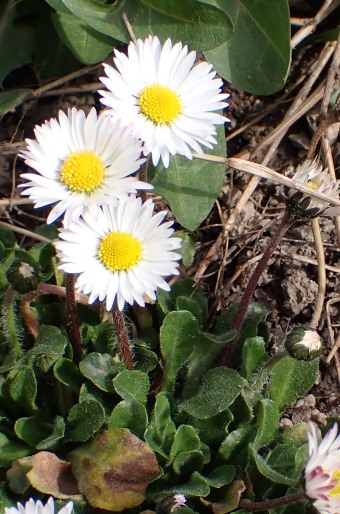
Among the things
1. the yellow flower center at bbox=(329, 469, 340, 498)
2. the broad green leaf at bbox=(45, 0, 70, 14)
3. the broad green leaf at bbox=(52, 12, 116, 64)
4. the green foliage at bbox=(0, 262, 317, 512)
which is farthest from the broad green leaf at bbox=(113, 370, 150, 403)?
the broad green leaf at bbox=(45, 0, 70, 14)

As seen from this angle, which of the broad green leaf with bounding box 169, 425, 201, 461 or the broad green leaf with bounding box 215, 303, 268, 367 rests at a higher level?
the broad green leaf with bounding box 215, 303, 268, 367

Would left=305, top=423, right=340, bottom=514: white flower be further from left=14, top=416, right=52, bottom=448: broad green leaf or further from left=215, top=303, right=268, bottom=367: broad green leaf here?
left=14, top=416, right=52, bottom=448: broad green leaf

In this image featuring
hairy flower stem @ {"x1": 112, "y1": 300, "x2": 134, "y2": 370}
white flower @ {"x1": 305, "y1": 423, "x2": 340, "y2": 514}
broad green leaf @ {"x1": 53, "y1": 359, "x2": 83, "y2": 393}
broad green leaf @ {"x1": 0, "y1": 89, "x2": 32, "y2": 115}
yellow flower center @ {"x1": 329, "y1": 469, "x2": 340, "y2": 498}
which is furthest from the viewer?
broad green leaf @ {"x1": 0, "y1": 89, "x2": 32, "y2": 115}

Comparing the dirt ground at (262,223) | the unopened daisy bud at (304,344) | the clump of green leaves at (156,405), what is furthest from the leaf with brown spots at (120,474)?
the dirt ground at (262,223)

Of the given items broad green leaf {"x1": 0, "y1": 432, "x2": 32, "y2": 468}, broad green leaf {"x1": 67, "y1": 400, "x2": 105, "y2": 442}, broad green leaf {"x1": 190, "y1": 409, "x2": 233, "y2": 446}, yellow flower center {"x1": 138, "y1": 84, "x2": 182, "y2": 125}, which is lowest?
broad green leaf {"x1": 0, "y1": 432, "x2": 32, "y2": 468}

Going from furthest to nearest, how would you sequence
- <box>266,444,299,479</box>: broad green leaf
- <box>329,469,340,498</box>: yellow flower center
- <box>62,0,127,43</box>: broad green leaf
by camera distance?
<box>62,0,127,43</box>: broad green leaf, <box>266,444,299,479</box>: broad green leaf, <box>329,469,340,498</box>: yellow flower center

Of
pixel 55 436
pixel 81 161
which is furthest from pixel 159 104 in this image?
pixel 55 436
